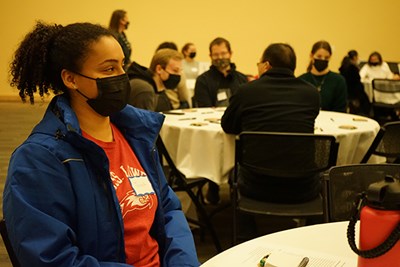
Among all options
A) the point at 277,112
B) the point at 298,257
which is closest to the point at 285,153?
the point at 277,112

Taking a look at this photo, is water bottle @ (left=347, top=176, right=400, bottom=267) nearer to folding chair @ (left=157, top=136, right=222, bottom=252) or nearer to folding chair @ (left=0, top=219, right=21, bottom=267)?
folding chair @ (left=0, top=219, right=21, bottom=267)

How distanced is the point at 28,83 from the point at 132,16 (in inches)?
366

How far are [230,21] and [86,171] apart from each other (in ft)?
31.1

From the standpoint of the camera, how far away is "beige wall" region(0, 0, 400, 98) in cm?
1055

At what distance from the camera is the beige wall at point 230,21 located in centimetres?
1055

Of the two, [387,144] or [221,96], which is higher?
[221,96]

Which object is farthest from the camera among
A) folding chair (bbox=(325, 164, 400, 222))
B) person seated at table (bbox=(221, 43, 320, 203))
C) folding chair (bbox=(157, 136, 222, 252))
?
folding chair (bbox=(157, 136, 222, 252))

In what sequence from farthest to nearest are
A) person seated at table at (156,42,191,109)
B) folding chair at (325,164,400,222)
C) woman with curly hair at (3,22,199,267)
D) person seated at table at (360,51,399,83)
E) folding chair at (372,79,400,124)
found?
person seated at table at (360,51,399,83)
folding chair at (372,79,400,124)
person seated at table at (156,42,191,109)
folding chair at (325,164,400,222)
woman with curly hair at (3,22,199,267)

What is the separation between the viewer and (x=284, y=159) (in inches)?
109

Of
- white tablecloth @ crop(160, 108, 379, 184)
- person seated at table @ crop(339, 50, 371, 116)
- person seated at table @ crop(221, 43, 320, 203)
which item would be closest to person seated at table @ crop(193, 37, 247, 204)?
white tablecloth @ crop(160, 108, 379, 184)

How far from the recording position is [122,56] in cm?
168

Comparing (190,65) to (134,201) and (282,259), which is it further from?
(282,259)

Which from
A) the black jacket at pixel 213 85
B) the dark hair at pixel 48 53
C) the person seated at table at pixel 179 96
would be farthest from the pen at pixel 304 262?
the black jacket at pixel 213 85

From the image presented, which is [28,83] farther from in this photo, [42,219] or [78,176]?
[42,219]
